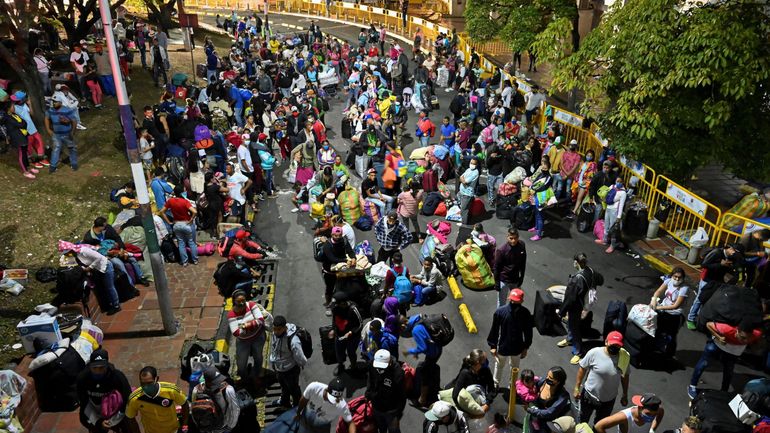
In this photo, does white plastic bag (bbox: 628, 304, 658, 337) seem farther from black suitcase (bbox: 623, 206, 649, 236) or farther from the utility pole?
the utility pole

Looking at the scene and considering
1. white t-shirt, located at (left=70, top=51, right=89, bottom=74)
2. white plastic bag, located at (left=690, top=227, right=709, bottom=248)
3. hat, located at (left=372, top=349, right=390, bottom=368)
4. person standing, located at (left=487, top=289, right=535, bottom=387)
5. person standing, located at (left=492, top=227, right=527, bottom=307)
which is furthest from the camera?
white t-shirt, located at (left=70, top=51, right=89, bottom=74)

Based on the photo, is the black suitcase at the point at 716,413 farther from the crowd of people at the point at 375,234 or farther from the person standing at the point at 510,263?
the person standing at the point at 510,263

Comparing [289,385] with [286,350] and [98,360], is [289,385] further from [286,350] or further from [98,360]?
[98,360]

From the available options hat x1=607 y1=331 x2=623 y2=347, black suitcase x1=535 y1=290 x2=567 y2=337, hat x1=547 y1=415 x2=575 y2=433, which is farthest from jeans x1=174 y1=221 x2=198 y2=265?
hat x1=607 y1=331 x2=623 y2=347

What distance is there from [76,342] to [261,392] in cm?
263

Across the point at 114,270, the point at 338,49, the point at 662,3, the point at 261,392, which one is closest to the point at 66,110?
the point at 114,270

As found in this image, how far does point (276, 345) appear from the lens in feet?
24.2

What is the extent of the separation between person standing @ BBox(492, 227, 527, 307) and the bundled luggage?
3.66ft

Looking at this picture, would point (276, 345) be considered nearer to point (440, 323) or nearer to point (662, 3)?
point (440, 323)

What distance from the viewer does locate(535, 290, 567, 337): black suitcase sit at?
9.48m

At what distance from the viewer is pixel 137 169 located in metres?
8.39

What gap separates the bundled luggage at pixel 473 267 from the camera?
35.3 feet

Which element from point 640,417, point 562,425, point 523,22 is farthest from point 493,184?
point 523,22

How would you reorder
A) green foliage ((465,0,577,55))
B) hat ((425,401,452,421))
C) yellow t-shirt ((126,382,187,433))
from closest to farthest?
hat ((425,401,452,421)) < yellow t-shirt ((126,382,187,433)) < green foliage ((465,0,577,55))
